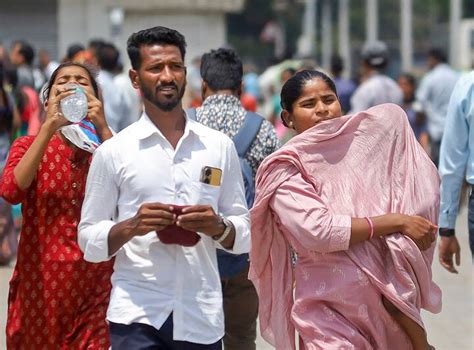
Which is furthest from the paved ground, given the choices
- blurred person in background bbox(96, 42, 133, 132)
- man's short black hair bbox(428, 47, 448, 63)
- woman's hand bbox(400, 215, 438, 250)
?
man's short black hair bbox(428, 47, 448, 63)

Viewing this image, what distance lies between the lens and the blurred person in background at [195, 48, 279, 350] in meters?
6.68

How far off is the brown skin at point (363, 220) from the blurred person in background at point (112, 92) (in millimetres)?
7057

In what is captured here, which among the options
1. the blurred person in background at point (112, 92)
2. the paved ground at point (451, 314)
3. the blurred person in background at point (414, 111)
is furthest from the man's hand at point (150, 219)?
the blurred person in background at point (414, 111)

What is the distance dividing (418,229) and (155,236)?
971 mm

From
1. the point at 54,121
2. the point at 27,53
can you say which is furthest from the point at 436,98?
the point at 54,121

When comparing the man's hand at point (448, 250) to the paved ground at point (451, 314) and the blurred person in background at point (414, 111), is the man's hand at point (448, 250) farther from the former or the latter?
the blurred person in background at point (414, 111)

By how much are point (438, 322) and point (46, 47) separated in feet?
43.1

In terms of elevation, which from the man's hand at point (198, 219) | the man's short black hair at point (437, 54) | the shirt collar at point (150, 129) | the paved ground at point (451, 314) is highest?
the shirt collar at point (150, 129)

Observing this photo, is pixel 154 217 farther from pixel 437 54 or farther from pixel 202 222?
pixel 437 54

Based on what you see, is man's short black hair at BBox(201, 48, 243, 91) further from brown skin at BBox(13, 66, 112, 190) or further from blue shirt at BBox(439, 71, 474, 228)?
brown skin at BBox(13, 66, 112, 190)

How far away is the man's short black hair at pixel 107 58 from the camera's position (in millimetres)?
12656

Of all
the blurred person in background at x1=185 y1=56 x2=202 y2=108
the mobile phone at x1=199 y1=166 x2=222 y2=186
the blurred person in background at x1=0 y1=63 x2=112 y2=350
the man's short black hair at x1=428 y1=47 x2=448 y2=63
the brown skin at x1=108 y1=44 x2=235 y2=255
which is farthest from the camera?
the blurred person in background at x1=185 y1=56 x2=202 y2=108

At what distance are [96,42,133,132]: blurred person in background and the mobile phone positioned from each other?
7444mm

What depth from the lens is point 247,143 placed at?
6.68 m
